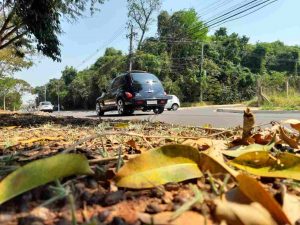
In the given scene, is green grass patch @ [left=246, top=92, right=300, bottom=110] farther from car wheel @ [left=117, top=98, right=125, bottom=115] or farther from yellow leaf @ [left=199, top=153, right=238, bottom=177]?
yellow leaf @ [left=199, top=153, right=238, bottom=177]

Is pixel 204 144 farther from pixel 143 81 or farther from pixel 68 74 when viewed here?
pixel 68 74

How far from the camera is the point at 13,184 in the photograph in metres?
1.25

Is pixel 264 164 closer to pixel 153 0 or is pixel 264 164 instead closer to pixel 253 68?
pixel 153 0

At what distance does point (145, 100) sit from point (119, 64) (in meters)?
39.9

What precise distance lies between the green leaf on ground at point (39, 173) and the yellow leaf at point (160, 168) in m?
0.12

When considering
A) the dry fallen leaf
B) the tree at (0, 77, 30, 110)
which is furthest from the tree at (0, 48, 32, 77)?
the dry fallen leaf

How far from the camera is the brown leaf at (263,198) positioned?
1.11 metres

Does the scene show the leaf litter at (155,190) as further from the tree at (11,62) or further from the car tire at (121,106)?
the tree at (11,62)

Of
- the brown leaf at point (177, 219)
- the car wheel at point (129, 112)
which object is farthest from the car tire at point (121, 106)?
the brown leaf at point (177, 219)

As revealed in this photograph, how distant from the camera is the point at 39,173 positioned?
4.16ft

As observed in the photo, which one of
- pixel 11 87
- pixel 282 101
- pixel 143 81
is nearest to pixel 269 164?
pixel 143 81

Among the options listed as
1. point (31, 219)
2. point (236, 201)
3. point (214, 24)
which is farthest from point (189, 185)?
point (214, 24)

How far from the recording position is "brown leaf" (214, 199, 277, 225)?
1052mm

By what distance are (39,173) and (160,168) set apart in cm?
35
